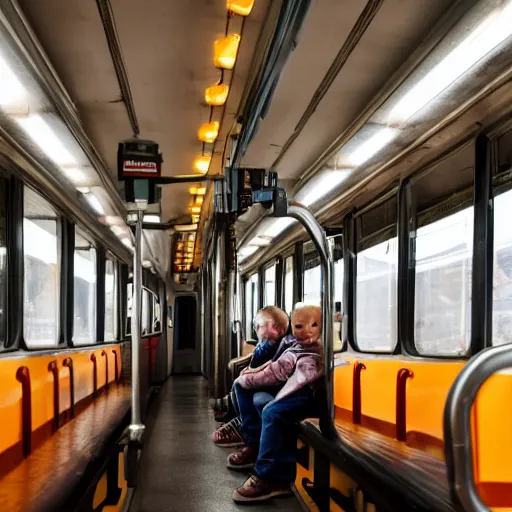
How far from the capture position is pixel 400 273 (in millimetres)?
3881

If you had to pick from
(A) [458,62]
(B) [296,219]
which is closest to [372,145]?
(B) [296,219]

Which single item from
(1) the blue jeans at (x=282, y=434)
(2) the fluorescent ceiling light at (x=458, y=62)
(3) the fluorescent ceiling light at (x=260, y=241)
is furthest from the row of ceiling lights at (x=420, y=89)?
(3) the fluorescent ceiling light at (x=260, y=241)

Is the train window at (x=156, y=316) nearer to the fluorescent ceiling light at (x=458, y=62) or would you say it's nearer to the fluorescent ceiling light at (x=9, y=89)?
the fluorescent ceiling light at (x=9, y=89)

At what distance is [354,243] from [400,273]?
104 centimetres

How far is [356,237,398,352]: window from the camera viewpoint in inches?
160

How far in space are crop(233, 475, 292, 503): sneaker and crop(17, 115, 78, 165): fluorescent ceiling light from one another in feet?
7.63

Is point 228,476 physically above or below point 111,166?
below

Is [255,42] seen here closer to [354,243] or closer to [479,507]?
[354,243]

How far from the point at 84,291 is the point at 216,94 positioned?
10.3ft

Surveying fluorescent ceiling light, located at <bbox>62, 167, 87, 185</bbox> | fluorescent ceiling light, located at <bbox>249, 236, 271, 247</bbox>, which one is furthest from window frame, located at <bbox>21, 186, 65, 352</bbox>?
fluorescent ceiling light, located at <bbox>249, 236, 271, 247</bbox>

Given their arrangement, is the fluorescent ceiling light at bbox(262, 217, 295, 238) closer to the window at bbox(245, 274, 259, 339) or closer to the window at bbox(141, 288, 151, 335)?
the window at bbox(245, 274, 259, 339)

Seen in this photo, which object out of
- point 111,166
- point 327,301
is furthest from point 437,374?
point 111,166

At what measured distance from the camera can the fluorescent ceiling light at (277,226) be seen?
663cm

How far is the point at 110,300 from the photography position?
26.8ft
